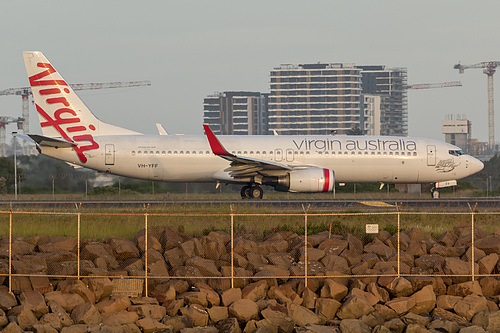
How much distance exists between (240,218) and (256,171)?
11134 mm

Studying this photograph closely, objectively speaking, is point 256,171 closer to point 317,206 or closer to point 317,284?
point 317,206

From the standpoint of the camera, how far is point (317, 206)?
32.1 meters

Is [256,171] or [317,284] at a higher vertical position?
[256,171]

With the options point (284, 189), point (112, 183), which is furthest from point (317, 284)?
point (112, 183)

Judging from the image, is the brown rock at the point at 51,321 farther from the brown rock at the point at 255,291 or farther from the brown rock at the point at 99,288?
the brown rock at the point at 255,291

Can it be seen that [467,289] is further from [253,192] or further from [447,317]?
[253,192]

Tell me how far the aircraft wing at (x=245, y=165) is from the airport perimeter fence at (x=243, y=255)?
37.7ft

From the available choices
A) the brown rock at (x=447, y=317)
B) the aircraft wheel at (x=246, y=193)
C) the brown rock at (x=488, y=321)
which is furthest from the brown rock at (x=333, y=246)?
the aircraft wheel at (x=246, y=193)

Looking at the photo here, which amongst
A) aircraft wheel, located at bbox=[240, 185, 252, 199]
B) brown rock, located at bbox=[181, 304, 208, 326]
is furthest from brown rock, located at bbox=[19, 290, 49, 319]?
aircraft wheel, located at bbox=[240, 185, 252, 199]

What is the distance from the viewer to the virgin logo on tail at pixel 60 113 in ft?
123

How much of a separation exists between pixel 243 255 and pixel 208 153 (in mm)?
18018

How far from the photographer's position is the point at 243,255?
1975 cm

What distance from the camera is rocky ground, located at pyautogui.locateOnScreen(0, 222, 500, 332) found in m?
15.9

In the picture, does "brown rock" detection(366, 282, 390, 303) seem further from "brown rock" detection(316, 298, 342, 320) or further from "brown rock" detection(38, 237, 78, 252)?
"brown rock" detection(38, 237, 78, 252)
